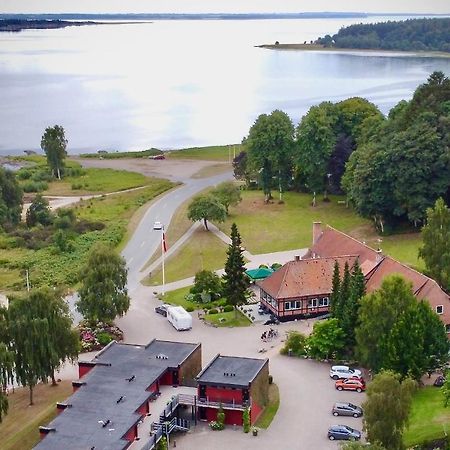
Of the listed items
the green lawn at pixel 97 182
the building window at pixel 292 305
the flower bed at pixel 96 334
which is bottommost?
the green lawn at pixel 97 182

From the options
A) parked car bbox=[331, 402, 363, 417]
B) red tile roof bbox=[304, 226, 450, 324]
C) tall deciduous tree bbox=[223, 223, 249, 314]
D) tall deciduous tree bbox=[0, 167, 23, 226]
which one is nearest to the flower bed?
tall deciduous tree bbox=[223, 223, 249, 314]

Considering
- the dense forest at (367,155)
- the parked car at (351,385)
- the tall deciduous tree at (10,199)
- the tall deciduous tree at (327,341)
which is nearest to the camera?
the parked car at (351,385)

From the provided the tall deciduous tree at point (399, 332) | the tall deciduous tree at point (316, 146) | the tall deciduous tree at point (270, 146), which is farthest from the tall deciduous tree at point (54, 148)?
the tall deciduous tree at point (399, 332)

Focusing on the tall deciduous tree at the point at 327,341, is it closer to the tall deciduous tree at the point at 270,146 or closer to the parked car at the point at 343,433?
the parked car at the point at 343,433

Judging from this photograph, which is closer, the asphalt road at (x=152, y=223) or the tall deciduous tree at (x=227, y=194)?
the asphalt road at (x=152, y=223)

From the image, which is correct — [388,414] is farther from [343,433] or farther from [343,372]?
[343,372]

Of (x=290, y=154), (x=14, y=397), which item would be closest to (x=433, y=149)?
(x=290, y=154)

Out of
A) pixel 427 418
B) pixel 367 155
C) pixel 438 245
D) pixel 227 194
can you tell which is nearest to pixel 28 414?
pixel 427 418
